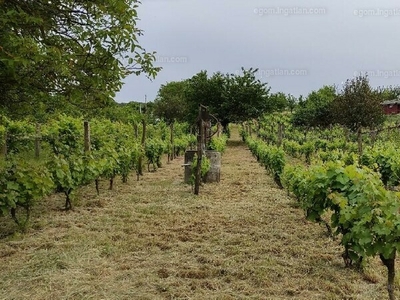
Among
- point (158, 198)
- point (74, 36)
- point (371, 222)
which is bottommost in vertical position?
point (158, 198)

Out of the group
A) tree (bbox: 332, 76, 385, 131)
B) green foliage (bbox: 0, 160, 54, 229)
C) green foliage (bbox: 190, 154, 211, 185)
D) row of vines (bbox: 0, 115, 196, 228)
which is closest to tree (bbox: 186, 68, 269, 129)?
tree (bbox: 332, 76, 385, 131)

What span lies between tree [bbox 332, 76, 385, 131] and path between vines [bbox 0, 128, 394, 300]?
22.0m

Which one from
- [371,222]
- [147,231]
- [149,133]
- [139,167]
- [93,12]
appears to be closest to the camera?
[371,222]

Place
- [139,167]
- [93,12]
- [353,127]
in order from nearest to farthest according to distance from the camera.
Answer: [93,12] → [139,167] → [353,127]

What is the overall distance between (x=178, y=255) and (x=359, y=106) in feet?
85.4

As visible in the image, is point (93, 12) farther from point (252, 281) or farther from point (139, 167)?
point (139, 167)

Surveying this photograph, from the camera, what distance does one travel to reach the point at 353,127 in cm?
2870

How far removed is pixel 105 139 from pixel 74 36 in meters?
6.00

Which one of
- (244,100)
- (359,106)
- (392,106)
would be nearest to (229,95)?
(244,100)

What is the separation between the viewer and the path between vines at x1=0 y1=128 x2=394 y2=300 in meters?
3.93

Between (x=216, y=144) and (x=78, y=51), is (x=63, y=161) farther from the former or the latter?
(x=216, y=144)

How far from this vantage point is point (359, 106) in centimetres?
2788

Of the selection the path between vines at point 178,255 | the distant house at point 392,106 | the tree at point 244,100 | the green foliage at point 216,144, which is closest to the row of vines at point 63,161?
the path between vines at point 178,255

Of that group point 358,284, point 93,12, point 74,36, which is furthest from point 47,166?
point 358,284
